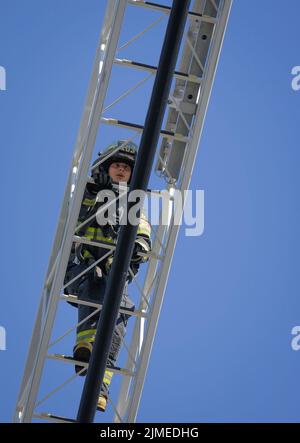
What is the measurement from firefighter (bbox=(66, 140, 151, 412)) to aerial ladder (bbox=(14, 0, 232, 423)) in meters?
0.16

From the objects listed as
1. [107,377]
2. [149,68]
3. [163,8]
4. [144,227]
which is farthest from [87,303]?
[163,8]

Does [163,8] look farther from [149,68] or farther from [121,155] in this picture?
[121,155]

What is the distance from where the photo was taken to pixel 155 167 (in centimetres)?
1811

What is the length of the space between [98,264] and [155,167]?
1460mm

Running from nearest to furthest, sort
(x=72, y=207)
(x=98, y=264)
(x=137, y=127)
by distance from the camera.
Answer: (x=137, y=127) → (x=72, y=207) → (x=98, y=264)

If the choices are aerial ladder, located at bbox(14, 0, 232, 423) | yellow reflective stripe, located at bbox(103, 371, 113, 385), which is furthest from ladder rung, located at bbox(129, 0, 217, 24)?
yellow reflective stripe, located at bbox(103, 371, 113, 385)

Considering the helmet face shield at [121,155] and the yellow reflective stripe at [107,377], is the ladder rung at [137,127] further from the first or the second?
the yellow reflective stripe at [107,377]

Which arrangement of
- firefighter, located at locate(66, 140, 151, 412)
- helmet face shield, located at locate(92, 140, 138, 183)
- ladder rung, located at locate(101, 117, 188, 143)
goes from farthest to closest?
helmet face shield, located at locate(92, 140, 138, 183) → firefighter, located at locate(66, 140, 151, 412) → ladder rung, located at locate(101, 117, 188, 143)

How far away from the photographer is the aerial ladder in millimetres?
17453

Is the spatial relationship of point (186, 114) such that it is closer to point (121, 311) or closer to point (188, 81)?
point (188, 81)

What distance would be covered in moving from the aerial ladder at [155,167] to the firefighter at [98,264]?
16 centimetres

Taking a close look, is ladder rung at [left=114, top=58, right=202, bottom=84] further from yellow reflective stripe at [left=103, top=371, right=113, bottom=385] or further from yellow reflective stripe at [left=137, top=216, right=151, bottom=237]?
yellow reflective stripe at [left=103, top=371, right=113, bottom=385]

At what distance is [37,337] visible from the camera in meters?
18.1
